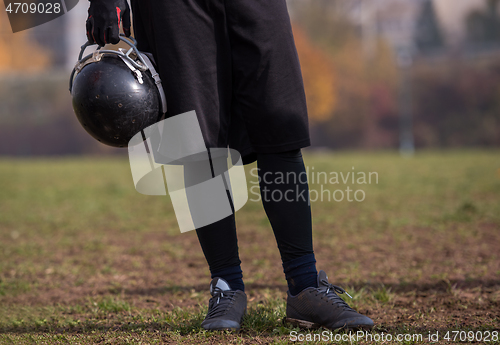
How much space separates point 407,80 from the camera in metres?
40.8

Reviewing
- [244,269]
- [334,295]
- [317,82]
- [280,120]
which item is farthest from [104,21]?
[317,82]

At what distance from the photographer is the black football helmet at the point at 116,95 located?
1789mm

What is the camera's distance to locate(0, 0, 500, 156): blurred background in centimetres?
3747

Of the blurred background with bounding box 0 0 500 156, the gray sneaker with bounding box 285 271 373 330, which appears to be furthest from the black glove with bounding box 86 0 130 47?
the blurred background with bounding box 0 0 500 156

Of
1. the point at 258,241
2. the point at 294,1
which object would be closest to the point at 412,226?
the point at 258,241

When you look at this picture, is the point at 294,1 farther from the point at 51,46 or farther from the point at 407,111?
the point at 51,46

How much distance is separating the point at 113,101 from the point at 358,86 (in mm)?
42100

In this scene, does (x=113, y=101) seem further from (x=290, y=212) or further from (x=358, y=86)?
(x=358, y=86)

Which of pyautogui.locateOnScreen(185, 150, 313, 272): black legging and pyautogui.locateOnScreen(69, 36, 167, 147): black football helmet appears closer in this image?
pyautogui.locateOnScreen(69, 36, 167, 147): black football helmet

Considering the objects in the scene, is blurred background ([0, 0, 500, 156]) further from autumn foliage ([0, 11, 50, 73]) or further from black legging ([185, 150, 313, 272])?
black legging ([185, 150, 313, 272])

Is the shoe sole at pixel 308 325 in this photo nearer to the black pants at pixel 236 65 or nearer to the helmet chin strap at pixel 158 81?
the black pants at pixel 236 65

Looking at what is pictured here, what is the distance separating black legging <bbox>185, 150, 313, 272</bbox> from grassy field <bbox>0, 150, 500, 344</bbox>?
33 cm

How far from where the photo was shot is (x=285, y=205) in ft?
6.30

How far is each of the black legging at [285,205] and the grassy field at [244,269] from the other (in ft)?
1.10
